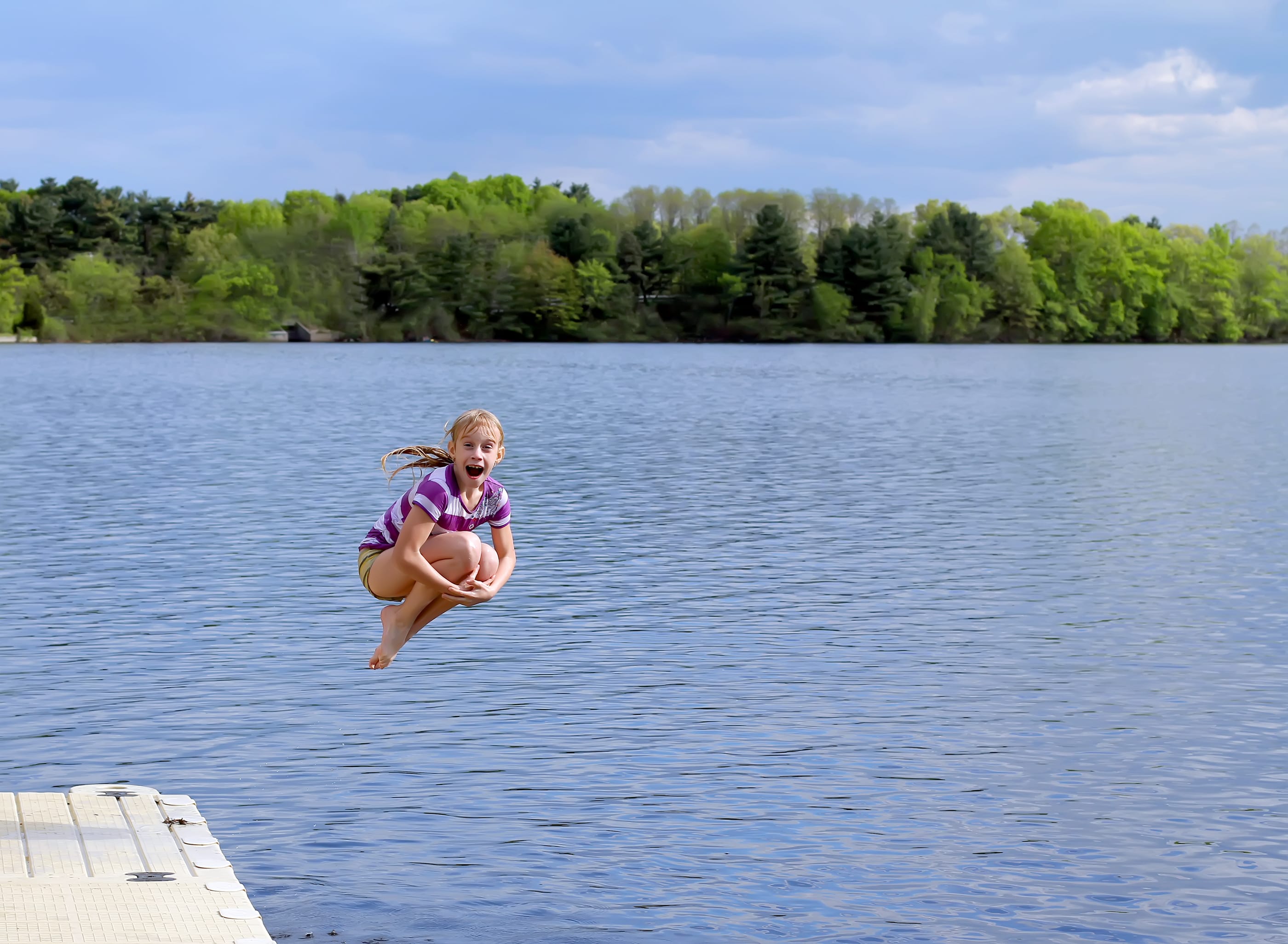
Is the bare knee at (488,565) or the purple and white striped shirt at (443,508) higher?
the purple and white striped shirt at (443,508)

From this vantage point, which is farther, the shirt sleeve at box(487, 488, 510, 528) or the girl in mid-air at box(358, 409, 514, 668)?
the shirt sleeve at box(487, 488, 510, 528)

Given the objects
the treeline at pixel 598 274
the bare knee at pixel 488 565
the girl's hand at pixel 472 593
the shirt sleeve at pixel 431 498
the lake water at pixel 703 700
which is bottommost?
the lake water at pixel 703 700

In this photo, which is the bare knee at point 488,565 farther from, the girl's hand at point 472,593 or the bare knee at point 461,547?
the bare knee at point 461,547

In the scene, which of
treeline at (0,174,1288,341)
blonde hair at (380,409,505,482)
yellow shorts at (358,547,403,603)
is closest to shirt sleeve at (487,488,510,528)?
blonde hair at (380,409,505,482)

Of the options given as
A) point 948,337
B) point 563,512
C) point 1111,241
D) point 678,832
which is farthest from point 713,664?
point 1111,241

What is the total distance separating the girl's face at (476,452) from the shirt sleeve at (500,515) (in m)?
0.37

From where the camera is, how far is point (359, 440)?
50.8 meters

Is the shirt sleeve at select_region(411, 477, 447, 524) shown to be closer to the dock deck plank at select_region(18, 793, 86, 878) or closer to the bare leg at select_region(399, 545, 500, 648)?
the bare leg at select_region(399, 545, 500, 648)

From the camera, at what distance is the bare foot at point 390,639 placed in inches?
348

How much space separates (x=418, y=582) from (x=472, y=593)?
348mm

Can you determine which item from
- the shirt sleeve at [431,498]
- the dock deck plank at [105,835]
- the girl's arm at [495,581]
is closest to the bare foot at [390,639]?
the girl's arm at [495,581]

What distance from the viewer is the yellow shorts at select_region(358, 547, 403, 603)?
8980 millimetres

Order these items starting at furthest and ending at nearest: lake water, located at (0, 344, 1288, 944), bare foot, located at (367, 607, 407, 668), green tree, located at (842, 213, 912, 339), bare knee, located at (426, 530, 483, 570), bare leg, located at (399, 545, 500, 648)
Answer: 1. green tree, located at (842, 213, 912, 339)
2. lake water, located at (0, 344, 1288, 944)
3. bare foot, located at (367, 607, 407, 668)
4. bare leg, located at (399, 545, 500, 648)
5. bare knee, located at (426, 530, 483, 570)

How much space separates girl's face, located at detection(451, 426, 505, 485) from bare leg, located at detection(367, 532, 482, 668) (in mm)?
334
